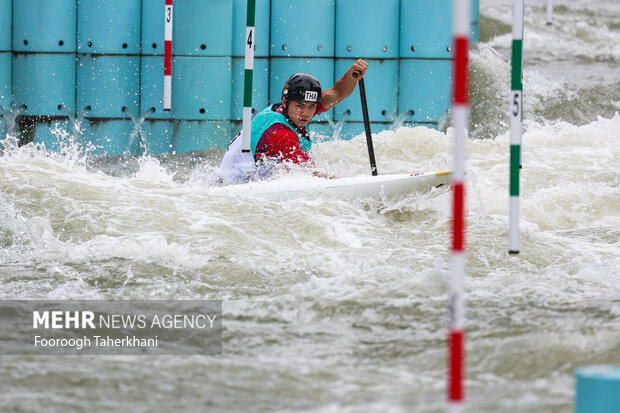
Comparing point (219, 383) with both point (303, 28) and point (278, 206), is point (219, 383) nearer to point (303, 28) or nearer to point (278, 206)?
point (278, 206)

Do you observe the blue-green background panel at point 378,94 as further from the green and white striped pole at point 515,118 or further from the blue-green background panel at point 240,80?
the green and white striped pole at point 515,118

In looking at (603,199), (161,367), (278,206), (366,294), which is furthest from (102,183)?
(603,199)

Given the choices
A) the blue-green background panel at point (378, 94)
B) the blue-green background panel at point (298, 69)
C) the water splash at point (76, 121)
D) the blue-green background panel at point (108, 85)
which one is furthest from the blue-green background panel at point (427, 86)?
the water splash at point (76, 121)

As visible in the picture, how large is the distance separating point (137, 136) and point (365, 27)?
2474 mm

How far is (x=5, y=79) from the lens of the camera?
8.84 metres

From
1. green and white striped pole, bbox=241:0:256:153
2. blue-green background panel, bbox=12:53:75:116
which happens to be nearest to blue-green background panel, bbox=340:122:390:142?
blue-green background panel, bbox=12:53:75:116

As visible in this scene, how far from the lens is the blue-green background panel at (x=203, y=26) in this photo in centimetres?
888

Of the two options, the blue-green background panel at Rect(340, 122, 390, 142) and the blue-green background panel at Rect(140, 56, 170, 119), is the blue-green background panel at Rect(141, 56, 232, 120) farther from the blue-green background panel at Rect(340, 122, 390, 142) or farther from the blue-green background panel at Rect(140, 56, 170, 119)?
the blue-green background panel at Rect(340, 122, 390, 142)

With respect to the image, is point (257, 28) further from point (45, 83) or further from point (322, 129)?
point (45, 83)

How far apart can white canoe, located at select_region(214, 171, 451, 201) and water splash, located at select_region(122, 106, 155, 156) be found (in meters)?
3.25

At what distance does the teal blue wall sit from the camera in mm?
8891

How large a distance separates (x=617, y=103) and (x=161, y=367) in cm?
1021

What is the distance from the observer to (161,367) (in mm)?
3016

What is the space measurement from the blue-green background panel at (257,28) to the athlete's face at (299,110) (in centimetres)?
302
